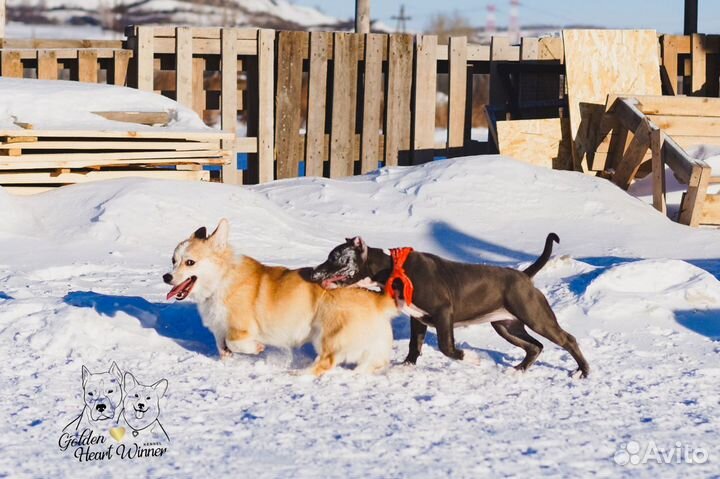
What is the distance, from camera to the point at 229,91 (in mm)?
14062

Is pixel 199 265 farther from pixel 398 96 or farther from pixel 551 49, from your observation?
pixel 551 49

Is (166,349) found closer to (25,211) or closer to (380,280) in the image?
(380,280)

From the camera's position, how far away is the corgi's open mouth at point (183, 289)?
6.54m

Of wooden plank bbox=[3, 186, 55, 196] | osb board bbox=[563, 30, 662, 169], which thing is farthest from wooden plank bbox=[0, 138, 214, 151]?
Answer: osb board bbox=[563, 30, 662, 169]

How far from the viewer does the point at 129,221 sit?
392 inches

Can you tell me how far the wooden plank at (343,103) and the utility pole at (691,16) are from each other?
18.9 ft

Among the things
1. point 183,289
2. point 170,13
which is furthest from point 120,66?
point 170,13

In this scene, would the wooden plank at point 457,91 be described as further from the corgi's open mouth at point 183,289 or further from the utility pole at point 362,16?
the corgi's open mouth at point 183,289

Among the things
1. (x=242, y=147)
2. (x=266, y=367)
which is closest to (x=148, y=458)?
(x=266, y=367)

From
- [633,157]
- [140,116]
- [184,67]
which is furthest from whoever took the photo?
[184,67]

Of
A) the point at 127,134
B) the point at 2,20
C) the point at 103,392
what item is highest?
the point at 2,20

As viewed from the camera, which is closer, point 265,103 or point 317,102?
point 265,103

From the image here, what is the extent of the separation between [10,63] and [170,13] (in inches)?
1241

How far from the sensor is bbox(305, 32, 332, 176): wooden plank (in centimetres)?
1437
